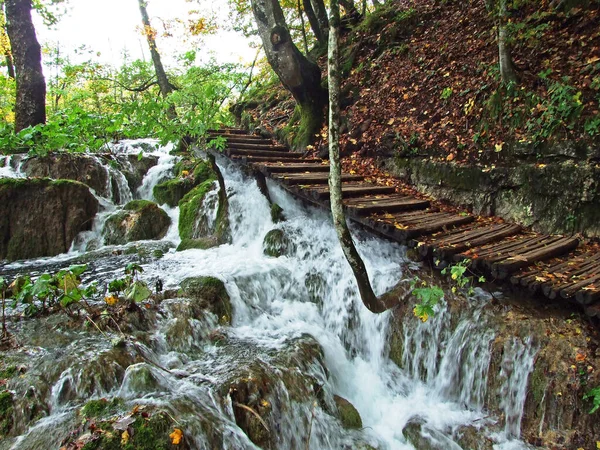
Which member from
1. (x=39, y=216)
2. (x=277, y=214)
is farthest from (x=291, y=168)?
(x=39, y=216)

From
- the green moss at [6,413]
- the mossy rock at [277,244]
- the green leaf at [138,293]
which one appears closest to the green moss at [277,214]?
the mossy rock at [277,244]

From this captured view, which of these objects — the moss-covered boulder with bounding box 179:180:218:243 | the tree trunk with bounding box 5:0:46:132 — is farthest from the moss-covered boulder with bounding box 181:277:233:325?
Answer: the tree trunk with bounding box 5:0:46:132

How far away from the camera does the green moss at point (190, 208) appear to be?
30.2 feet

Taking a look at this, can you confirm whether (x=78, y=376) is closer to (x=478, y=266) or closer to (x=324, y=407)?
(x=324, y=407)

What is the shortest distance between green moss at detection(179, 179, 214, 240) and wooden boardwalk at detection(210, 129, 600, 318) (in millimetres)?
2979

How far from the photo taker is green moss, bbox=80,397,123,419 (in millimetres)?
3130

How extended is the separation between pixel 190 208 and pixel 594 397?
8.55 metres

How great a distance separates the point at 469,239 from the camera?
4531mm

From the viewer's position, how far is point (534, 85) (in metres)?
5.37

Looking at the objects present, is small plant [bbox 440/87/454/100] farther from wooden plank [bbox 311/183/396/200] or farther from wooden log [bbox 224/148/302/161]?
wooden log [bbox 224/148/302/161]

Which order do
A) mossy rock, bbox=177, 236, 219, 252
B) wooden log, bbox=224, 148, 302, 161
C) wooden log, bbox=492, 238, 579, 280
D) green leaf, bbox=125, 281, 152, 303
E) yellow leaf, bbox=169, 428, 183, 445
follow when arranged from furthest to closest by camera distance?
1. mossy rock, bbox=177, 236, 219, 252
2. wooden log, bbox=224, 148, 302, 161
3. green leaf, bbox=125, 281, 152, 303
4. wooden log, bbox=492, 238, 579, 280
5. yellow leaf, bbox=169, 428, 183, 445

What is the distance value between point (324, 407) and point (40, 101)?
9935 mm

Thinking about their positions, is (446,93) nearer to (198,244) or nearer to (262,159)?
(262,159)

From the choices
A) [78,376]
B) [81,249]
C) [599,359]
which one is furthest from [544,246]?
[81,249]
